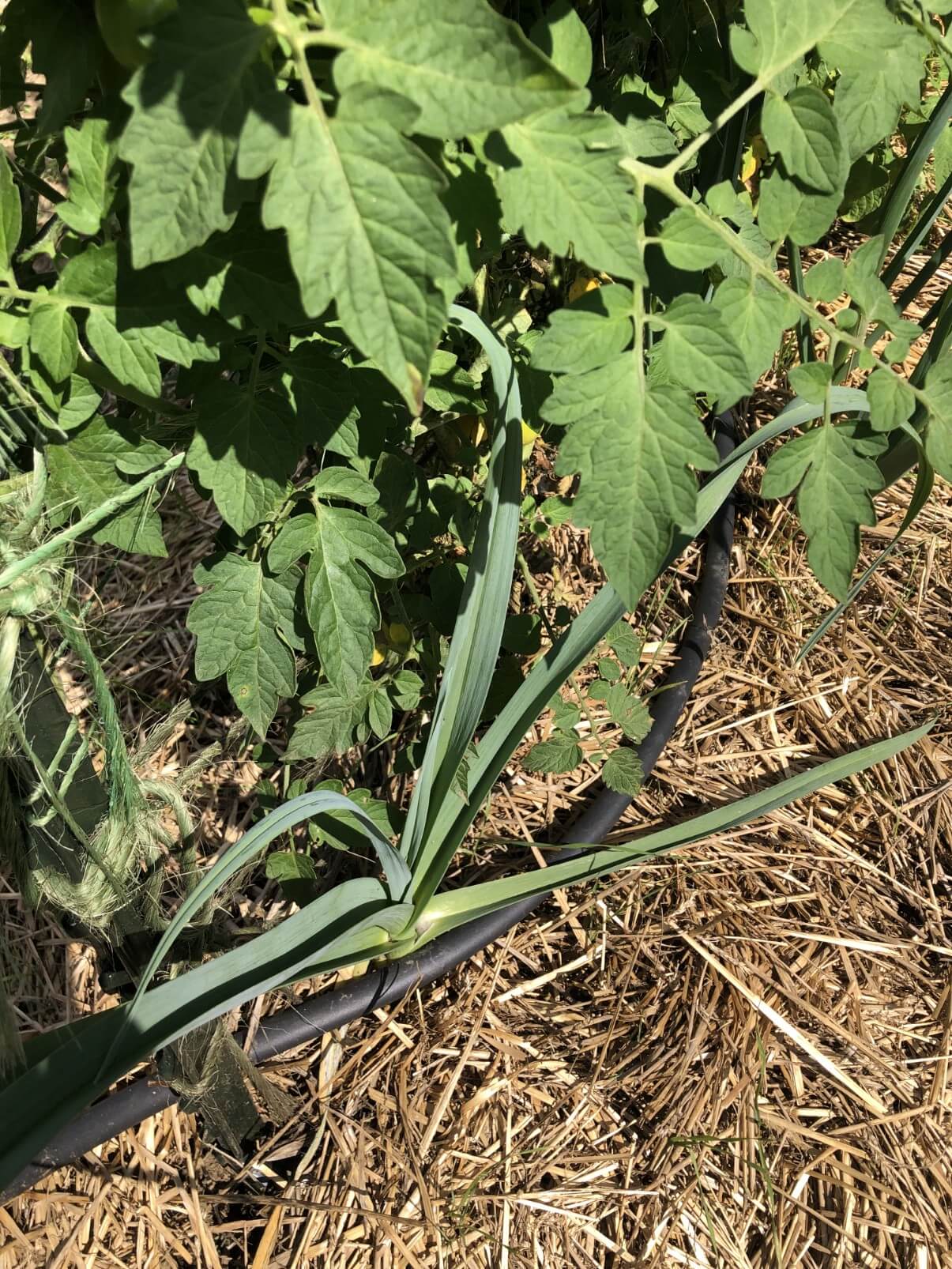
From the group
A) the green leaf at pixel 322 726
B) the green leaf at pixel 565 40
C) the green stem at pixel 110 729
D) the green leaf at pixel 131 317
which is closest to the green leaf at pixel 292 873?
the green leaf at pixel 322 726

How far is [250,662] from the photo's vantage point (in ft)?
3.10

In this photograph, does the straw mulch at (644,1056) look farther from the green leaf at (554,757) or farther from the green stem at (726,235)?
the green stem at (726,235)

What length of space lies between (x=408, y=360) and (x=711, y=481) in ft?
1.80

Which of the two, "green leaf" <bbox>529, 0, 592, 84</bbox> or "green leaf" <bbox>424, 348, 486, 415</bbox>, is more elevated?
"green leaf" <bbox>529, 0, 592, 84</bbox>

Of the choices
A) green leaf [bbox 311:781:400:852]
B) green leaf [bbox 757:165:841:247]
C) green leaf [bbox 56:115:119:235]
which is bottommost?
green leaf [bbox 311:781:400:852]

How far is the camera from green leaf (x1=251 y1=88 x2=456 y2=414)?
489mm

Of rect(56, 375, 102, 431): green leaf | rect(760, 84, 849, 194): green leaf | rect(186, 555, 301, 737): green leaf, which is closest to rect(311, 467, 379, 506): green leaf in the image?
rect(186, 555, 301, 737): green leaf

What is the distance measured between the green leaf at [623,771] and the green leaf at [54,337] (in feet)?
2.67

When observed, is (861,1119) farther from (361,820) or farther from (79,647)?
(79,647)

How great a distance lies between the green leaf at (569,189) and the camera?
0.62 metres

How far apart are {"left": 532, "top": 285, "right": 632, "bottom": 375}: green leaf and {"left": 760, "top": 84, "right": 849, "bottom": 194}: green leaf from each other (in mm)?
170

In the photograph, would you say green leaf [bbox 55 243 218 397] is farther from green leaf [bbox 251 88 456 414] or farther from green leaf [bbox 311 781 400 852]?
green leaf [bbox 311 781 400 852]

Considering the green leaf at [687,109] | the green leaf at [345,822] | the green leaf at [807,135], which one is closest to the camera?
the green leaf at [807,135]

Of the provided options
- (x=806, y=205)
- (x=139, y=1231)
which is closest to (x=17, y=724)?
(x=806, y=205)
